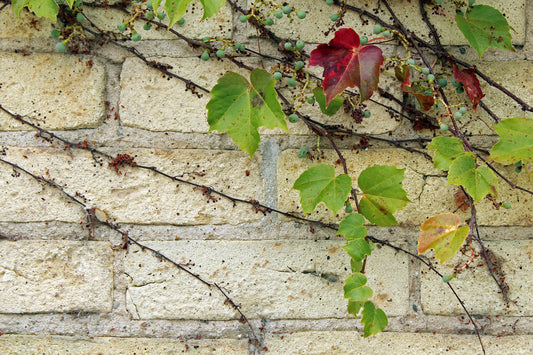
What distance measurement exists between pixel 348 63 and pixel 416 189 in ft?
1.19

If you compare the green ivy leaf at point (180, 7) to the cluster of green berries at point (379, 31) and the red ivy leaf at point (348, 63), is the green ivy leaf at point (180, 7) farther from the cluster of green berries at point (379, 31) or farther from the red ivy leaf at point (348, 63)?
the cluster of green berries at point (379, 31)

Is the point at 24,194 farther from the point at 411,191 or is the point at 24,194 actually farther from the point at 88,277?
the point at 411,191

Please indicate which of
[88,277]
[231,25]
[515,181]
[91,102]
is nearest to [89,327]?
[88,277]

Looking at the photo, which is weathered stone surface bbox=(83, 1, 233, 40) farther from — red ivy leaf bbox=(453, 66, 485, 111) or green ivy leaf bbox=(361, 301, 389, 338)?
green ivy leaf bbox=(361, 301, 389, 338)

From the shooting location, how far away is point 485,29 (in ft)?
3.42

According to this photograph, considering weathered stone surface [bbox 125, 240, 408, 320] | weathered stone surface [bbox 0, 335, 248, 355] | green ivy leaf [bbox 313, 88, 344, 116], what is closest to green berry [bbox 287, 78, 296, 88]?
green ivy leaf [bbox 313, 88, 344, 116]

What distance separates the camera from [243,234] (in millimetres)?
1103

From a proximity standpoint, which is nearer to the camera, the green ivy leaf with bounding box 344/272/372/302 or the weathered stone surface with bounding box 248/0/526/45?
the green ivy leaf with bounding box 344/272/372/302

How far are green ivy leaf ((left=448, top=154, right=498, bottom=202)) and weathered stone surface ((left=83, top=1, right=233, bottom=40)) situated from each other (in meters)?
0.59

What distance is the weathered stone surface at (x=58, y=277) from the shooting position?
1.09 m

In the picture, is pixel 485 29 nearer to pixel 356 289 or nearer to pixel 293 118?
pixel 293 118

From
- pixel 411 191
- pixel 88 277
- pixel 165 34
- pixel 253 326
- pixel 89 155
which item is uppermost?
pixel 165 34

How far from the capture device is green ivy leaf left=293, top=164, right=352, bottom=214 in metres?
0.95

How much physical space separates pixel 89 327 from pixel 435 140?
889 millimetres
